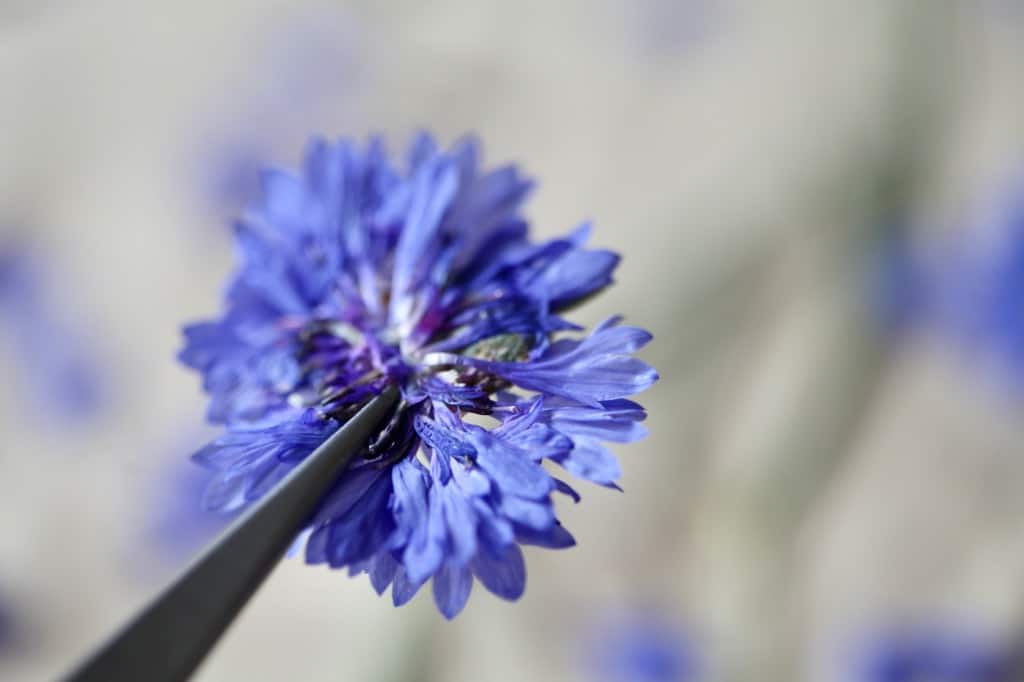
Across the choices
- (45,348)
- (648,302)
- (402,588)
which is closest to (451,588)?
(402,588)

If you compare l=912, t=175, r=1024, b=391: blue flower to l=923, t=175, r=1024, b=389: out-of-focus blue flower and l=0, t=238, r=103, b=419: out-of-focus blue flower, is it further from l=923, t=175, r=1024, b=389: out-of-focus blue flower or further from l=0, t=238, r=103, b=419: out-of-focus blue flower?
l=0, t=238, r=103, b=419: out-of-focus blue flower

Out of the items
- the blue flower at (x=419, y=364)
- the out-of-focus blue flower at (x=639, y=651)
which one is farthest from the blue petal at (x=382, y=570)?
the out-of-focus blue flower at (x=639, y=651)

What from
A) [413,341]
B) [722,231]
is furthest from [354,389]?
[722,231]

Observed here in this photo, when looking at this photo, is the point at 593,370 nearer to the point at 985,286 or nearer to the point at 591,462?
the point at 591,462

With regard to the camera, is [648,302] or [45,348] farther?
[45,348]

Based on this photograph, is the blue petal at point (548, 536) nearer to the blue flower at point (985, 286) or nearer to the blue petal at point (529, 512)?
the blue petal at point (529, 512)

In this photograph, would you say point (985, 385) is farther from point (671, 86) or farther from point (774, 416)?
point (671, 86)
